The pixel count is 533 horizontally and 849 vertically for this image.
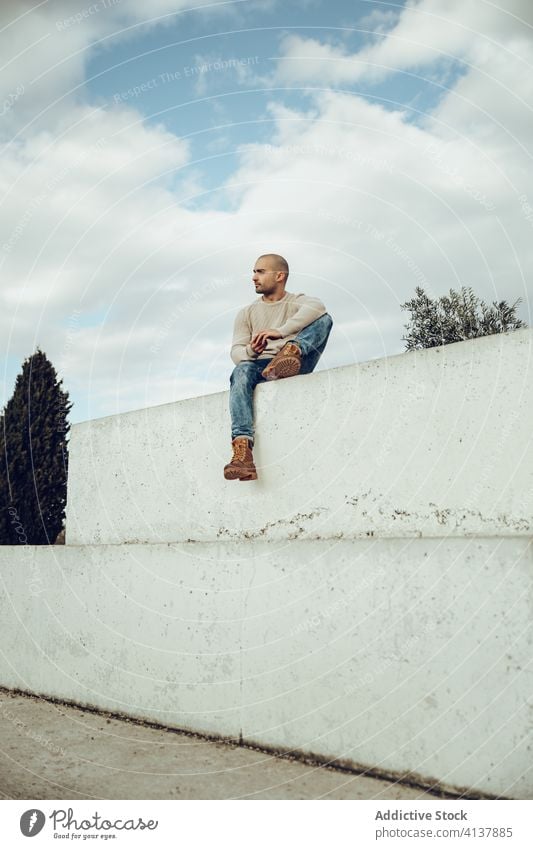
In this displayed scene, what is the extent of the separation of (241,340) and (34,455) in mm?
6152

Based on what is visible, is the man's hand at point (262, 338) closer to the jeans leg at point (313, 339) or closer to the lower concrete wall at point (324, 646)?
the jeans leg at point (313, 339)

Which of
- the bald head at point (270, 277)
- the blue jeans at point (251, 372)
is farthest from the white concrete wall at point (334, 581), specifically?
the bald head at point (270, 277)

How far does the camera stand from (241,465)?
359cm

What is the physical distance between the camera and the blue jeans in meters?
3.77

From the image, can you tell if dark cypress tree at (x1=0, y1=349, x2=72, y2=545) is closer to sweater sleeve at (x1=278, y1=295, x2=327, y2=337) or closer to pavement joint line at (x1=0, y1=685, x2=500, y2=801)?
pavement joint line at (x1=0, y1=685, x2=500, y2=801)

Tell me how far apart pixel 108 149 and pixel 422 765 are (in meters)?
4.11

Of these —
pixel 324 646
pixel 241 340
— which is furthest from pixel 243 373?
pixel 324 646

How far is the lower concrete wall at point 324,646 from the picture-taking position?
2340 millimetres

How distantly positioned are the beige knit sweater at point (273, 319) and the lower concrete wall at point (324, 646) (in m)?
1.34

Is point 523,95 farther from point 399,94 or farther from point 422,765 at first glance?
point 422,765

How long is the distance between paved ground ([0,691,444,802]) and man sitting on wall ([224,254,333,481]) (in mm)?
1470

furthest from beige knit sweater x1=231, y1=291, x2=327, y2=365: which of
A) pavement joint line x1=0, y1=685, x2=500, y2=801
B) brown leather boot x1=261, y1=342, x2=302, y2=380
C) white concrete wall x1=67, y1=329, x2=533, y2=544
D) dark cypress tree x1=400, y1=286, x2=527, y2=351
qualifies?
dark cypress tree x1=400, y1=286, x2=527, y2=351

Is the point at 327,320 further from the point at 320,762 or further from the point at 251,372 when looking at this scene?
the point at 320,762

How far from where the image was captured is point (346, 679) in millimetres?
2756
